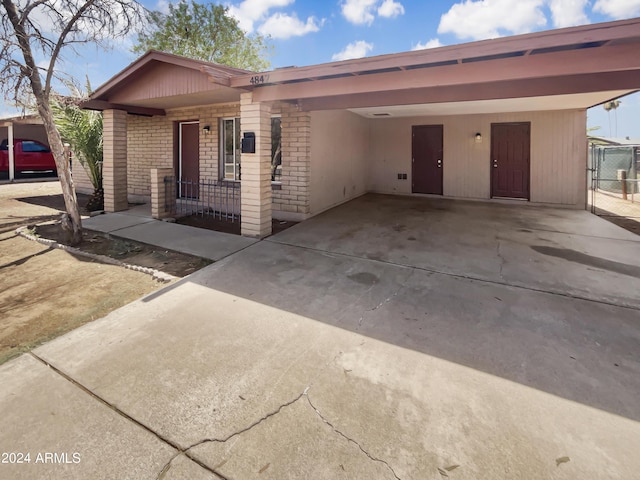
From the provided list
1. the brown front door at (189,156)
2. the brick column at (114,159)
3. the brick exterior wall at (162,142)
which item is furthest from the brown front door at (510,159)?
the brick column at (114,159)

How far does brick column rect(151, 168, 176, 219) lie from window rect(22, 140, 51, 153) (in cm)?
1258

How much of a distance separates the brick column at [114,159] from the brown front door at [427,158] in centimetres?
845

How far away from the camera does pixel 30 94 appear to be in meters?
6.51

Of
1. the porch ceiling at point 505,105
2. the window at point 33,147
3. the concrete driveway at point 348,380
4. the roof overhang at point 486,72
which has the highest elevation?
the window at point 33,147

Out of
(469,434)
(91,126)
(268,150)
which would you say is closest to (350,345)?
(469,434)

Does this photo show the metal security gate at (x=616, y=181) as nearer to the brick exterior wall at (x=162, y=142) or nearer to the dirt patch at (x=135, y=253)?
the dirt patch at (x=135, y=253)

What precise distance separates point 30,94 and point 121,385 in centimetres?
661

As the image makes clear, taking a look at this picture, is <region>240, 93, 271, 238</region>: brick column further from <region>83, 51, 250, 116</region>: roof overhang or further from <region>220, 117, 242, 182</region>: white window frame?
<region>220, 117, 242, 182</region>: white window frame

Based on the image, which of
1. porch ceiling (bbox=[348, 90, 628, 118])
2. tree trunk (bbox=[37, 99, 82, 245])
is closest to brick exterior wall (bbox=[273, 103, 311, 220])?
porch ceiling (bbox=[348, 90, 628, 118])

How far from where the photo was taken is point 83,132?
9.17m

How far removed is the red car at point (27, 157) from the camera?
15.6 m

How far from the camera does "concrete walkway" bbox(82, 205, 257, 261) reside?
5973 millimetres

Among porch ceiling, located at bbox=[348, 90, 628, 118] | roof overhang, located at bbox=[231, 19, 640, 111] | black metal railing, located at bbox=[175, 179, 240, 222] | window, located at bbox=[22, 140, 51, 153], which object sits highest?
window, located at bbox=[22, 140, 51, 153]

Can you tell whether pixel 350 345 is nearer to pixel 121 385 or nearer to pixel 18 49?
pixel 121 385
